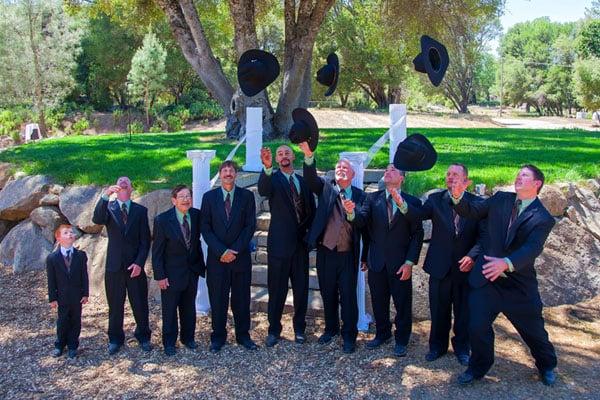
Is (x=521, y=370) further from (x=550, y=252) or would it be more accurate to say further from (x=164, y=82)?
(x=164, y=82)

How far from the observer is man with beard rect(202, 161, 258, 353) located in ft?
17.9

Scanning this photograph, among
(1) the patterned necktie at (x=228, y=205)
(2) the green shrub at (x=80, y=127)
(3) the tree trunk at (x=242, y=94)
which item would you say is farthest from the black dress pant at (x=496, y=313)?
(2) the green shrub at (x=80, y=127)

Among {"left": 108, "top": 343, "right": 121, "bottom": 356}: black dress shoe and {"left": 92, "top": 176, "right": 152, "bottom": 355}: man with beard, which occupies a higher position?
{"left": 92, "top": 176, "right": 152, "bottom": 355}: man with beard

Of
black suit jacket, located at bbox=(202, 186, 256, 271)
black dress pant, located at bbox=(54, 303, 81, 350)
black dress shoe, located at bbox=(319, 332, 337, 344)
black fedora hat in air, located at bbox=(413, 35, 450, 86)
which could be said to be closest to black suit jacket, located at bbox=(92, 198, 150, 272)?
black dress pant, located at bbox=(54, 303, 81, 350)

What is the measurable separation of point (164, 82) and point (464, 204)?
30742 millimetres

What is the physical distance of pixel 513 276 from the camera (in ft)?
14.9

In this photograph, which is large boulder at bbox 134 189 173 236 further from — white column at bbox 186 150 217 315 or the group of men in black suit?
the group of men in black suit

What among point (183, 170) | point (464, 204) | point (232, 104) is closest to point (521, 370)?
point (464, 204)

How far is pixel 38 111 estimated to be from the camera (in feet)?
96.7

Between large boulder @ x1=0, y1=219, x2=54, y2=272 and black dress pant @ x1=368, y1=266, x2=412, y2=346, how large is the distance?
5.30 meters

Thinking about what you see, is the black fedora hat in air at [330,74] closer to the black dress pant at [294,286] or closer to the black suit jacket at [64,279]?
the black dress pant at [294,286]

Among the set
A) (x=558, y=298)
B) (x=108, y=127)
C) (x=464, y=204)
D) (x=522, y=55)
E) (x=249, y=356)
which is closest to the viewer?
(x=464, y=204)

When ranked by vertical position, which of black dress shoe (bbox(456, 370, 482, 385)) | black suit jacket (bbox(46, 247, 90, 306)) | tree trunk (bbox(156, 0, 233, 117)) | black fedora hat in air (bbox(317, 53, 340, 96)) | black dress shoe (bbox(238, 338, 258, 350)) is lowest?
black dress shoe (bbox(238, 338, 258, 350))

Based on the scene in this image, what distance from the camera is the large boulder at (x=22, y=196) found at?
29.1 feet
